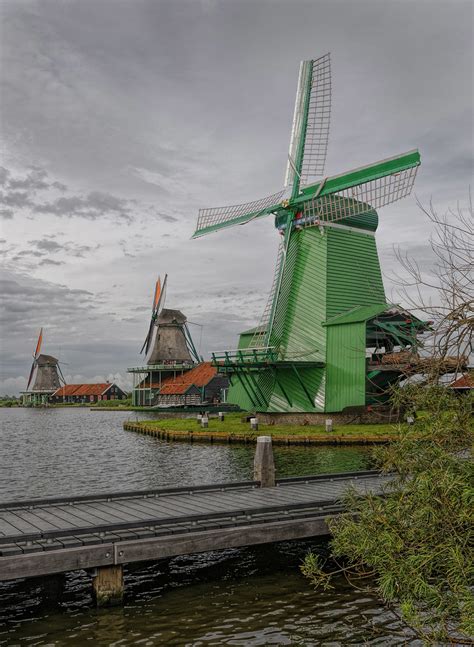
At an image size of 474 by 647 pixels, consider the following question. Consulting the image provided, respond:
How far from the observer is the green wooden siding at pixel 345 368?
32.8 metres

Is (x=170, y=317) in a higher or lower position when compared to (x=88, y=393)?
higher

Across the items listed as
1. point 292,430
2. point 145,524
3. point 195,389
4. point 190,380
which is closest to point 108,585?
point 145,524

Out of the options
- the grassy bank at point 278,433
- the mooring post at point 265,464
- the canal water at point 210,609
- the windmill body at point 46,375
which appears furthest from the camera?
the windmill body at point 46,375

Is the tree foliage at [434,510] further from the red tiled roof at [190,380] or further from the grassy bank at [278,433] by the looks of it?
the red tiled roof at [190,380]

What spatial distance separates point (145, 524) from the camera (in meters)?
9.42

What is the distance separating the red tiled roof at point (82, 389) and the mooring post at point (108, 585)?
10176 centimetres

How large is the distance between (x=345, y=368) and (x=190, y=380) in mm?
41719

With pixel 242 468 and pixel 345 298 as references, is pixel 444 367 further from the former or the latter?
pixel 345 298

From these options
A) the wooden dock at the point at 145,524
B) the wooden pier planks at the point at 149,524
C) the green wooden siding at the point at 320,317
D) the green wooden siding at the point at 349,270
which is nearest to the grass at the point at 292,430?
the green wooden siding at the point at 320,317

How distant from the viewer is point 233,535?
30.9 ft

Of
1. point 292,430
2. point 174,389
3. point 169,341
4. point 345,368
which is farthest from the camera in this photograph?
point 169,341

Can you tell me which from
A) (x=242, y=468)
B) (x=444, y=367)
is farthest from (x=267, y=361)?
(x=444, y=367)

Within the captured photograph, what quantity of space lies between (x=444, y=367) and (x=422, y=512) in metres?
1.25

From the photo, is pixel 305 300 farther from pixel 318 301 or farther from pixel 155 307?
pixel 155 307
